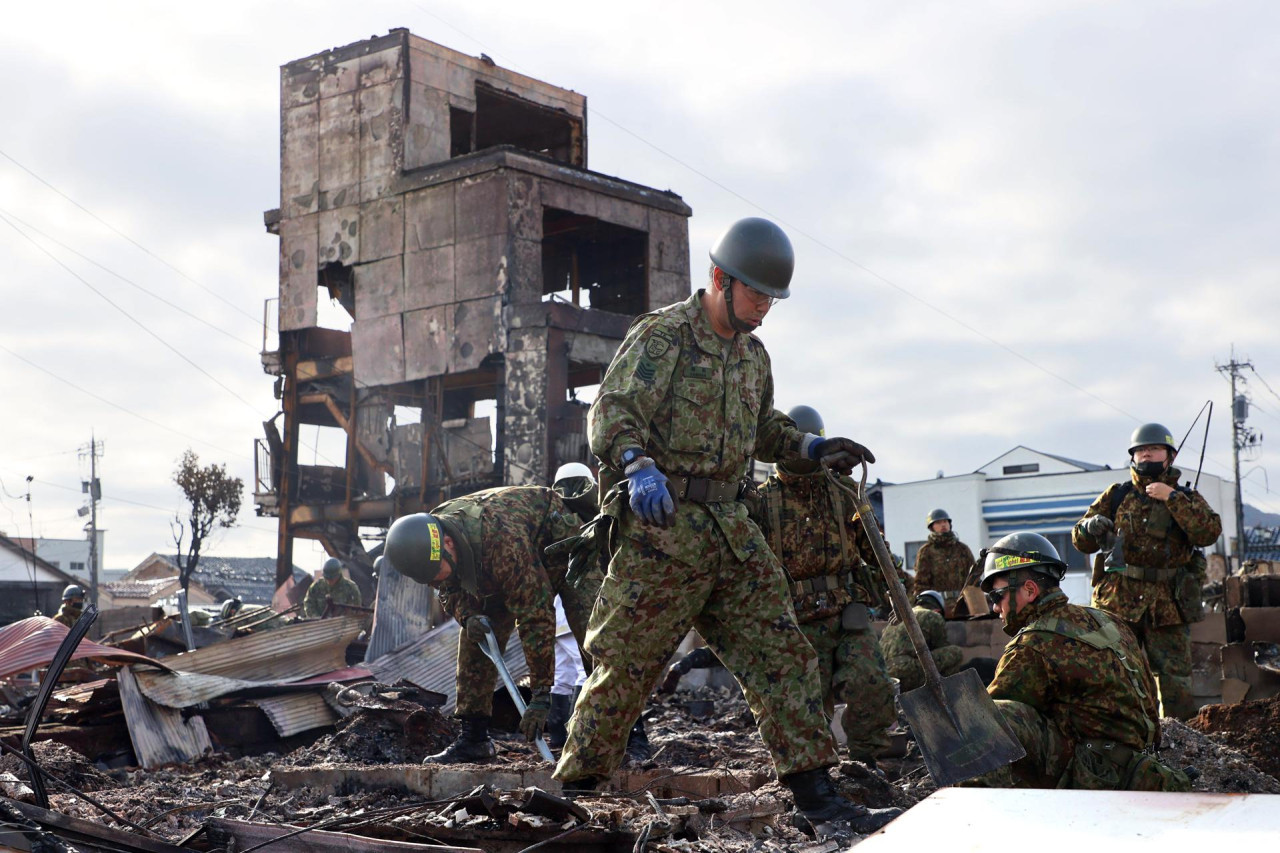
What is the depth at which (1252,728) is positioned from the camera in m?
6.38

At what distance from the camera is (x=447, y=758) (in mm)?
6672

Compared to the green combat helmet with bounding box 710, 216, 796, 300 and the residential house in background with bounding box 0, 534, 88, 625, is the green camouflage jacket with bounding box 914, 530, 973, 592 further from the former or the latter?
the residential house in background with bounding box 0, 534, 88, 625

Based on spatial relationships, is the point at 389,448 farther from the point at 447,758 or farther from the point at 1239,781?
the point at 1239,781

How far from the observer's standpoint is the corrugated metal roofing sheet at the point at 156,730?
7820 mm

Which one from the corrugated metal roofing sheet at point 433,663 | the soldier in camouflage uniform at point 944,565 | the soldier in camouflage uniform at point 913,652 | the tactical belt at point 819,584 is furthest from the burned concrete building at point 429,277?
the tactical belt at point 819,584

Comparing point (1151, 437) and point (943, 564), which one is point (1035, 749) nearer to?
point (1151, 437)

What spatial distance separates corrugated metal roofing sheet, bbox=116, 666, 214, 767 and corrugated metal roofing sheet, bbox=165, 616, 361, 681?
1.04 m

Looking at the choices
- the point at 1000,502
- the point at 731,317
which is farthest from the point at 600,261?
the point at 731,317

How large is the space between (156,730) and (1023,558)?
5.83 meters

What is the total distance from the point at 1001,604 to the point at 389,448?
24.1 metres

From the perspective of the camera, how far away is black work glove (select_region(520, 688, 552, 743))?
607cm

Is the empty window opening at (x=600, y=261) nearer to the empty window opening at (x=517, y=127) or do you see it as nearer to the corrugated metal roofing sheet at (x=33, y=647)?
the empty window opening at (x=517, y=127)

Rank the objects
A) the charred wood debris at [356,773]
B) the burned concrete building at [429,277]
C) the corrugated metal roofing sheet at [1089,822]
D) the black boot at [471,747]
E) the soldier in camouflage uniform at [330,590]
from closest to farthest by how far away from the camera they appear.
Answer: the corrugated metal roofing sheet at [1089,822], the charred wood debris at [356,773], the black boot at [471,747], the soldier in camouflage uniform at [330,590], the burned concrete building at [429,277]

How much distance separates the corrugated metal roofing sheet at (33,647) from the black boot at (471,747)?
229cm
